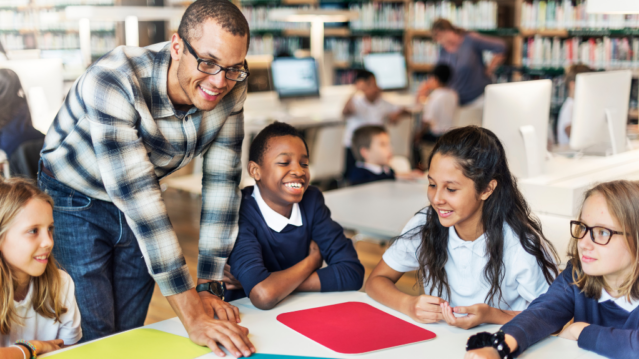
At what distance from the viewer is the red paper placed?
4.27 ft

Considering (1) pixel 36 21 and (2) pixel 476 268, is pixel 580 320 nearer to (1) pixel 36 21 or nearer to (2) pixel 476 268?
(2) pixel 476 268

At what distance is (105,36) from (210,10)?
497 cm

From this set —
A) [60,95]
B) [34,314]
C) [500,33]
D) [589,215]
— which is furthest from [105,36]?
[589,215]

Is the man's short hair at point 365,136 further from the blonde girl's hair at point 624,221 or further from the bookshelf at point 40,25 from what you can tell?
the blonde girl's hair at point 624,221

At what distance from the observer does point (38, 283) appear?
1.45 m

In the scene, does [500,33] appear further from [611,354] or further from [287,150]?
[611,354]

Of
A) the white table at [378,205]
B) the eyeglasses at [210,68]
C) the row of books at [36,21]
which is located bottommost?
the white table at [378,205]

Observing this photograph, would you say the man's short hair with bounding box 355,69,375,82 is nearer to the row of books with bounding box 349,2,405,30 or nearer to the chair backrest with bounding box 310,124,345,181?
the chair backrest with bounding box 310,124,345,181

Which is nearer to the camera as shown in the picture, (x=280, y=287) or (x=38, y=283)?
(x=38, y=283)

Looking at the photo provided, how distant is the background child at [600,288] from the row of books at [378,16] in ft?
21.4

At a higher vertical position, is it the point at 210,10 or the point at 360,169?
the point at 210,10

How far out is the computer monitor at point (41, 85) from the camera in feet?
9.35

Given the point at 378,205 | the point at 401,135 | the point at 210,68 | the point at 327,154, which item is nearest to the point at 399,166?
the point at 327,154

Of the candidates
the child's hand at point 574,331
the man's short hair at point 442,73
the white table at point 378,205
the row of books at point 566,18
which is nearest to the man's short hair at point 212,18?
the child's hand at point 574,331
